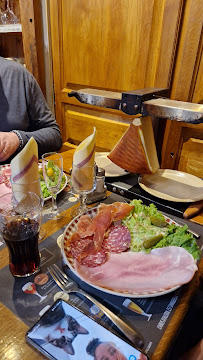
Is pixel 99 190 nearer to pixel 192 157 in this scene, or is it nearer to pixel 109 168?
pixel 109 168

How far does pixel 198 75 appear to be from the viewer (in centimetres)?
169

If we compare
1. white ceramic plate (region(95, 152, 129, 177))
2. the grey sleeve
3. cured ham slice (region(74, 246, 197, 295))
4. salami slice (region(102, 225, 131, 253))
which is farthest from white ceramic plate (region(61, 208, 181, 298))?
the grey sleeve

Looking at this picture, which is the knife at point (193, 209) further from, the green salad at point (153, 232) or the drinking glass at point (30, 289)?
the drinking glass at point (30, 289)

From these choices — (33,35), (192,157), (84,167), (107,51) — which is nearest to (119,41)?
(107,51)

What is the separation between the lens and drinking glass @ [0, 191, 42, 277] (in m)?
0.69

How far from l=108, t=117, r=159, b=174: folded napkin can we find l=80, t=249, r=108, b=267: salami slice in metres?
0.50

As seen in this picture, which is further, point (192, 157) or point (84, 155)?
point (192, 157)

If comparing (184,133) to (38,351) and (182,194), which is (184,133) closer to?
(182,194)

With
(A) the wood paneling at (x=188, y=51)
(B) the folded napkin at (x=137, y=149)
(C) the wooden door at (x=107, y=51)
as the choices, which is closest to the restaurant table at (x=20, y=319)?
(B) the folded napkin at (x=137, y=149)

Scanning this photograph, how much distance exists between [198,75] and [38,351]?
5.73 ft

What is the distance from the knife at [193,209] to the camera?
3.20 ft

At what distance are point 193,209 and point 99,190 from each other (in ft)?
1.25

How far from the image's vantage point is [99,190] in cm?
108

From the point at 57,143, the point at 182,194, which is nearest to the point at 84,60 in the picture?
the point at 57,143
